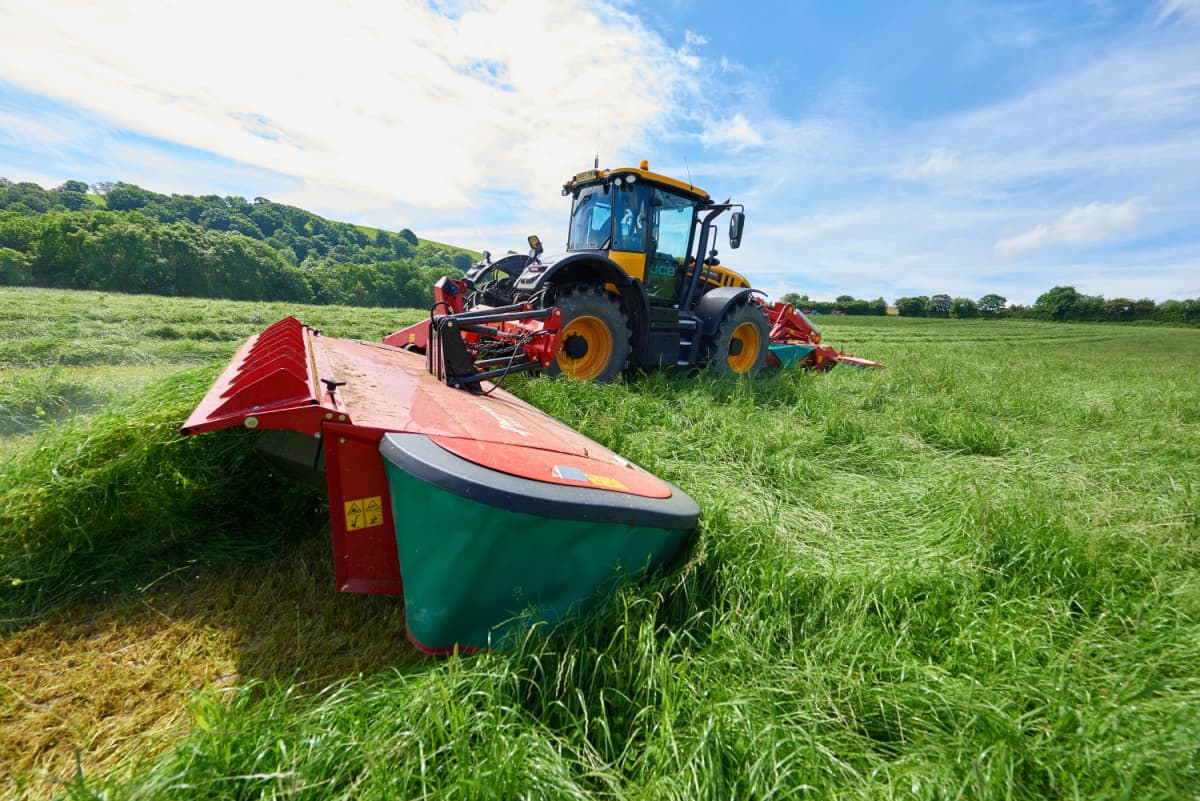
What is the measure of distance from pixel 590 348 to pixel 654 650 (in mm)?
3669

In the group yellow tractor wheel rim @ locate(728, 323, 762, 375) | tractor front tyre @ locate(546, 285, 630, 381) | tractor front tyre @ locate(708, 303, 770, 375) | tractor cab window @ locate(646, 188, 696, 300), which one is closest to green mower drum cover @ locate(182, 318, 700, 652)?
tractor front tyre @ locate(546, 285, 630, 381)

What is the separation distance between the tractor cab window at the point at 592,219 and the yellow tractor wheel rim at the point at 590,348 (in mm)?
1133

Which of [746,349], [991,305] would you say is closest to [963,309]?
[991,305]

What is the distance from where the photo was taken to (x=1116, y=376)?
29.6 feet

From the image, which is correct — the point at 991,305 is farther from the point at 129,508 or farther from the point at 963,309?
the point at 129,508

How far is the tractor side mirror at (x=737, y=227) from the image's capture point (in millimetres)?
5633

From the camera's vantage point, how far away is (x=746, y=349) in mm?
6883

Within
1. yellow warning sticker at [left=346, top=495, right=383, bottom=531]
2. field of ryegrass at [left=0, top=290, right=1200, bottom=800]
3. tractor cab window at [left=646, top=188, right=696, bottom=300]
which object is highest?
tractor cab window at [left=646, top=188, right=696, bottom=300]

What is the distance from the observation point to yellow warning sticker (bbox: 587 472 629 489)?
180 centimetres

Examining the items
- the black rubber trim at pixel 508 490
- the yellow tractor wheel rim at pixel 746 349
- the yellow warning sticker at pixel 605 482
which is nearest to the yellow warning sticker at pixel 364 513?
the black rubber trim at pixel 508 490

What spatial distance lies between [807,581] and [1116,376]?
11.0m

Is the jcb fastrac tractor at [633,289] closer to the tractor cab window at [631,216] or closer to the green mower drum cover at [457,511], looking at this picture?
the tractor cab window at [631,216]

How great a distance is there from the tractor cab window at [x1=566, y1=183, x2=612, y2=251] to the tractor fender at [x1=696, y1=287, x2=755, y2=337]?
159 centimetres

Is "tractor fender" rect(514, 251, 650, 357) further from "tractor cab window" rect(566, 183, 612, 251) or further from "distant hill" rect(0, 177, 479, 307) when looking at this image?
"distant hill" rect(0, 177, 479, 307)
